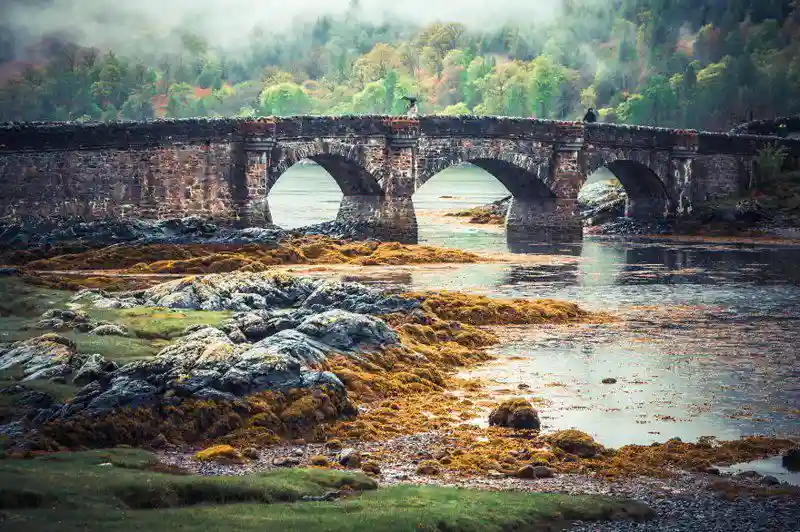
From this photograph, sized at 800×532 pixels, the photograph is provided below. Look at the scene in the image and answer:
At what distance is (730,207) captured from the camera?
211 feet

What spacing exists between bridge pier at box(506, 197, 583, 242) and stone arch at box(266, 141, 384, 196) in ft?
30.2

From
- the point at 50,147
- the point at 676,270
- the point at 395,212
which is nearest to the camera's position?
the point at 50,147

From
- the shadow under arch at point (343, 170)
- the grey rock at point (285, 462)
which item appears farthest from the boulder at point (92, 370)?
the shadow under arch at point (343, 170)

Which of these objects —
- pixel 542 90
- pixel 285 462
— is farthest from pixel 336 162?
pixel 542 90

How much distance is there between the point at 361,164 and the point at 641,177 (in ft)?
67.8

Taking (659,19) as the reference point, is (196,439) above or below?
below

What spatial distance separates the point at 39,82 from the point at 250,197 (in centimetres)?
11232

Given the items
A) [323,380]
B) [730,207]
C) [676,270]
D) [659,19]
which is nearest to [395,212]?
[676,270]

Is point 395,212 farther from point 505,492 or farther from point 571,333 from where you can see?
point 505,492

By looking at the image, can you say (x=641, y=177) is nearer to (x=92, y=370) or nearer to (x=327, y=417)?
(x=327, y=417)

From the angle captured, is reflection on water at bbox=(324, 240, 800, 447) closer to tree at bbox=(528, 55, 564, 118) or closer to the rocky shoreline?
the rocky shoreline

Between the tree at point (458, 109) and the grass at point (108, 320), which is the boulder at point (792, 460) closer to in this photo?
the grass at point (108, 320)

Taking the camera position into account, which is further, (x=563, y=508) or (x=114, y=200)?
(x=114, y=200)

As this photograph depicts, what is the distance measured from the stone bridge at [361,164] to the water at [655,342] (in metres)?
4.60
